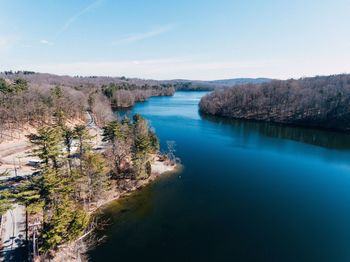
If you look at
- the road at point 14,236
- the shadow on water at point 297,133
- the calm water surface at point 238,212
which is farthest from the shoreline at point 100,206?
the shadow on water at point 297,133

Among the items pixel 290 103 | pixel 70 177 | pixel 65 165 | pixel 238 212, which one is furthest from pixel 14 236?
pixel 290 103

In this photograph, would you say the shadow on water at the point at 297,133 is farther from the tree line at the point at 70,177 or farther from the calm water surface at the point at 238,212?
the tree line at the point at 70,177

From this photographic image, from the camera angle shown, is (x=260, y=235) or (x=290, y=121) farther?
(x=290, y=121)

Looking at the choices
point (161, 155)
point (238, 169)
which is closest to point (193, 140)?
point (161, 155)

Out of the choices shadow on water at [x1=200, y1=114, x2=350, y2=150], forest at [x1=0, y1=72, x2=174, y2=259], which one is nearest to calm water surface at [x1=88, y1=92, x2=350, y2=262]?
forest at [x1=0, y1=72, x2=174, y2=259]

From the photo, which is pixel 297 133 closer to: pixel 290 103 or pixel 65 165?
pixel 290 103

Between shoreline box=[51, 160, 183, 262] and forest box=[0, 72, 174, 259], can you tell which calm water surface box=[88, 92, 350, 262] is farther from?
forest box=[0, 72, 174, 259]

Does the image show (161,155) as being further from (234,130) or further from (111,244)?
(234,130)
